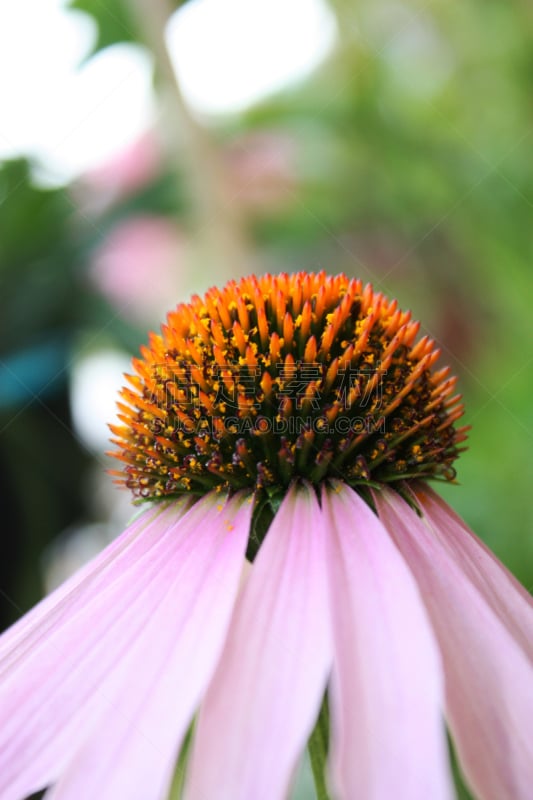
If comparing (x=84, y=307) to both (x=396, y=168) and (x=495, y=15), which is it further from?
(x=495, y=15)

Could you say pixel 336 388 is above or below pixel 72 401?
below

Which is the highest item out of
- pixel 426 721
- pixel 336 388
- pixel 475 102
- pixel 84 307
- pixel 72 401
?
pixel 84 307

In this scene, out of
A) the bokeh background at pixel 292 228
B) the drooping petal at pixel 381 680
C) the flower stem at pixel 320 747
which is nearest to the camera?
the drooping petal at pixel 381 680

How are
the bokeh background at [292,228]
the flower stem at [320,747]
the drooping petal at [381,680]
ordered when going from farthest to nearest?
the bokeh background at [292,228] < the flower stem at [320,747] < the drooping petal at [381,680]

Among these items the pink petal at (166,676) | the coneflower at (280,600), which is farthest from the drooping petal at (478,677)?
the pink petal at (166,676)

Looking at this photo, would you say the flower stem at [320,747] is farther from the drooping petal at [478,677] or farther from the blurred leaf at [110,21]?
the blurred leaf at [110,21]

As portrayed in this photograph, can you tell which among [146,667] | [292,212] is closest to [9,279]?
[292,212]
